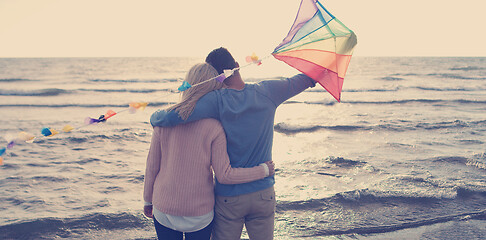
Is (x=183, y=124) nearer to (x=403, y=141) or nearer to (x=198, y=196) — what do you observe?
(x=198, y=196)

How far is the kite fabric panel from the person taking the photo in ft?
7.36

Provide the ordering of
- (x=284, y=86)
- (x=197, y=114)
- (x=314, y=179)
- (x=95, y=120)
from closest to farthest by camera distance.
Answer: (x=197, y=114), (x=284, y=86), (x=95, y=120), (x=314, y=179)

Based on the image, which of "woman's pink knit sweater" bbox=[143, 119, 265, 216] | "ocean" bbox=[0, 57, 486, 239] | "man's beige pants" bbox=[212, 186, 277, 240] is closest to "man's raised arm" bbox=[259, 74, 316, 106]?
"woman's pink knit sweater" bbox=[143, 119, 265, 216]

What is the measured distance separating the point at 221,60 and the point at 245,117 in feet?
1.24

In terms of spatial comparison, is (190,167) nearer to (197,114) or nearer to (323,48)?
(197,114)

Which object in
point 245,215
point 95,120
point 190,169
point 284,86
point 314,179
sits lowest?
point 314,179

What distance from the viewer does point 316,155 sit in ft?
23.0

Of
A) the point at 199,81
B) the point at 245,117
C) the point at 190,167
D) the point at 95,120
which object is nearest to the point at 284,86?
the point at 245,117

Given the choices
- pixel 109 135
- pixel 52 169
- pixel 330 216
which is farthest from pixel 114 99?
pixel 330 216

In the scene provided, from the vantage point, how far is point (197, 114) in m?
1.88

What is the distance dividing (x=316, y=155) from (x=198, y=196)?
5307mm

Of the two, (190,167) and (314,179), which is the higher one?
(190,167)

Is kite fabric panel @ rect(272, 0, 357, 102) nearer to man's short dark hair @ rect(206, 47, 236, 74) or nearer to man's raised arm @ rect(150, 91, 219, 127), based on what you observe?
man's short dark hair @ rect(206, 47, 236, 74)

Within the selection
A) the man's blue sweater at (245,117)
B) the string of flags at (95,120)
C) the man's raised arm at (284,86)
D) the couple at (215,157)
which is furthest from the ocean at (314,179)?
the man's raised arm at (284,86)
